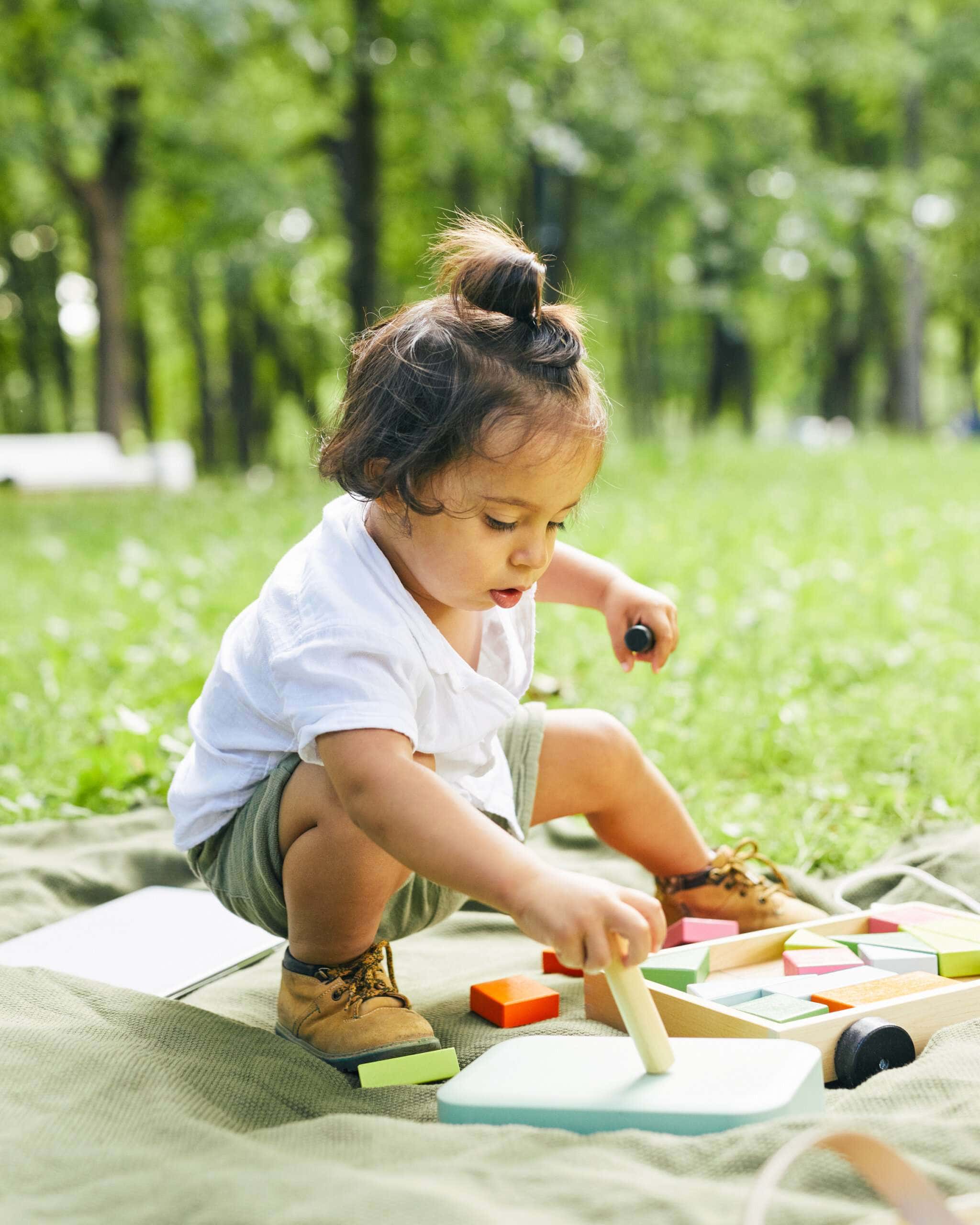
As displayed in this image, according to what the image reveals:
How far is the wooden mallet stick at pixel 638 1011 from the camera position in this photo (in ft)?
4.25

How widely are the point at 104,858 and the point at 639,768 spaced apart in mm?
1059

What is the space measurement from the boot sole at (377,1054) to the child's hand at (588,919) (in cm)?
44

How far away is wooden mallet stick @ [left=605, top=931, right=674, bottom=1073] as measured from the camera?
129cm

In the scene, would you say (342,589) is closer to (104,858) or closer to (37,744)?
(104,858)

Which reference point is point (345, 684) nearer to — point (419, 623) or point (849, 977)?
point (419, 623)

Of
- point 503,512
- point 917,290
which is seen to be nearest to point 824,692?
point 503,512

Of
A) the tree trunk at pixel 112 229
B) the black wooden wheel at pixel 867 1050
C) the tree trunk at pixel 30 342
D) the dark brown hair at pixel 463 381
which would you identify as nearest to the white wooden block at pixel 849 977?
the black wooden wheel at pixel 867 1050

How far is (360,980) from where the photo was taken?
1.68m

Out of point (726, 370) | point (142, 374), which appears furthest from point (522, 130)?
point (142, 374)

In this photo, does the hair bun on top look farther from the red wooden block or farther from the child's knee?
the red wooden block

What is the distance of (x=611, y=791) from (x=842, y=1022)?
0.57 meters

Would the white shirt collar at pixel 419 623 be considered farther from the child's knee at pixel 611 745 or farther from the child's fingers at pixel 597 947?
the child's fingers at pixel 597 947

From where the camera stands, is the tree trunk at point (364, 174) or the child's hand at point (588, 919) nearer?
the child's hand at point (588, 919)

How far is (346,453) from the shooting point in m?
1.65
